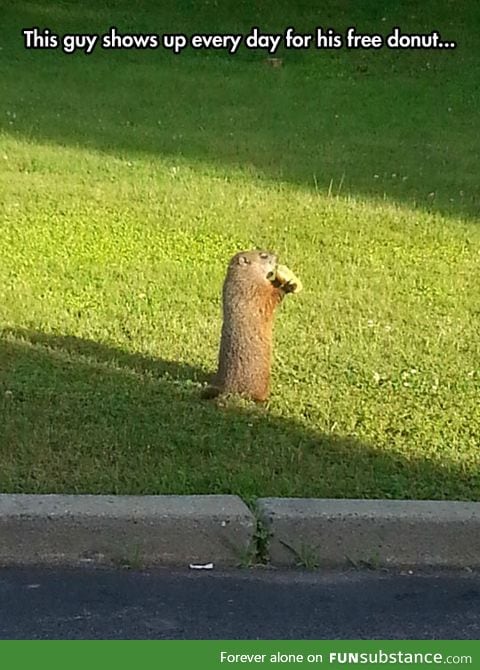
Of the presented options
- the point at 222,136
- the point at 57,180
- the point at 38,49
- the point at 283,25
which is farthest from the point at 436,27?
the point at 57,180

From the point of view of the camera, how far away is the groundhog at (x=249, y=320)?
5.46 meters

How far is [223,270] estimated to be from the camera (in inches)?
313

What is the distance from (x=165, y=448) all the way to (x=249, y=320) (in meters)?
0.75

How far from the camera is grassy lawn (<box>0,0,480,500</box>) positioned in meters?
5.03

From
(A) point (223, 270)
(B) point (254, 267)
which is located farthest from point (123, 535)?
(A) point (223, 270)

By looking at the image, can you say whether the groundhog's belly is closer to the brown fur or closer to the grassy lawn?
the brown fur

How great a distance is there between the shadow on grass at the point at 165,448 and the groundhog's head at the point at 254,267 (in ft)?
1.86

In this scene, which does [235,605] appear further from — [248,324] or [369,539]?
[248,324]

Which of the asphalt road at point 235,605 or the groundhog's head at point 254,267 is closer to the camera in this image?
the asphalt road at point 235,605

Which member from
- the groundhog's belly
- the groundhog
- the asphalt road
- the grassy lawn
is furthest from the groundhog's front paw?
the asphalt road

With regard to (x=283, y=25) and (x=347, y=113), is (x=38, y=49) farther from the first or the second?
(x=347, y=113)

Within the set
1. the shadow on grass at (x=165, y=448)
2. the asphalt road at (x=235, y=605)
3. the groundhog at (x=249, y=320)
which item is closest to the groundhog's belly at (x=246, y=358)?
the groundhog at (x=249, y=320)

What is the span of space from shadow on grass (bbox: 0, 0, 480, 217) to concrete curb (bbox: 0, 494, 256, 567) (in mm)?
5909

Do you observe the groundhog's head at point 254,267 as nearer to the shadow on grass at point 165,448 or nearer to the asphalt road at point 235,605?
the shadow on grass at point 165,448
